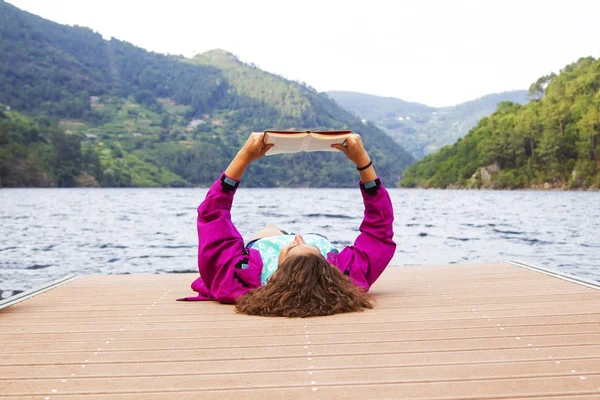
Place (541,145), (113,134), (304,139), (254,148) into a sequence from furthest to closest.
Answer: (113,134), (541,145), (254,148), (304,139)

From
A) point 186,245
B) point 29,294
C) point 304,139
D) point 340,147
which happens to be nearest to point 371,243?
point 340,147

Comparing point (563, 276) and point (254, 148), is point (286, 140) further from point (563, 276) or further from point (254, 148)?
point (563, 276)

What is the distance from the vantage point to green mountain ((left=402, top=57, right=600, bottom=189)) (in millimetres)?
95562

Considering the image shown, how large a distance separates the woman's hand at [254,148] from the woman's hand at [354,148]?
0.60 m

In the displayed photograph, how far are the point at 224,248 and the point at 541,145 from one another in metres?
102

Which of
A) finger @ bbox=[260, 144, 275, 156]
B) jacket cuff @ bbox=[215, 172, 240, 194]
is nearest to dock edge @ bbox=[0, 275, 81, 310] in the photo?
jacket cuff @ bbox=[215, 172, 240, 194]

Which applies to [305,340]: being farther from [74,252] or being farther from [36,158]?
[36,158]

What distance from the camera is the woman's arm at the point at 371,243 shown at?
600 cm

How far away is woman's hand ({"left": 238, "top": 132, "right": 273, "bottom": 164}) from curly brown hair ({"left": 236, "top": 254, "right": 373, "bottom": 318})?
952 mm

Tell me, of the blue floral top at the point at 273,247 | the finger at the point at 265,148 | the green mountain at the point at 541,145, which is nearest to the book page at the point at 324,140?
the finger at the point at 265,148

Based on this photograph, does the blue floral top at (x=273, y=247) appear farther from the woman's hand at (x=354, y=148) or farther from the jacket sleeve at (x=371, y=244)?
the woman's hand at (x=354, y=148)

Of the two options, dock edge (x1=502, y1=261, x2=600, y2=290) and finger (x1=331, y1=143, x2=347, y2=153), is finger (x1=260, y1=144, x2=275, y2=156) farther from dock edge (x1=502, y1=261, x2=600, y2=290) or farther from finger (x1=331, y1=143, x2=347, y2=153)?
dock edge (x1=502, y1=261, x2=600, y2=290)

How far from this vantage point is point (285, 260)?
5.25 m

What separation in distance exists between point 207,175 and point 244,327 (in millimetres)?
137901
